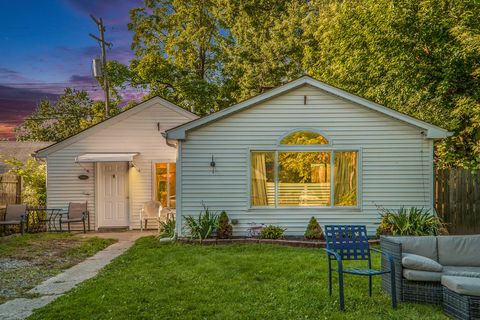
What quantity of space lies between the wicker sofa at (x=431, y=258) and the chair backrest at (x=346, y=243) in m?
0.31

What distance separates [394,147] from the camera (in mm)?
11336

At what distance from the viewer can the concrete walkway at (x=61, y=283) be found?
5.59 meters

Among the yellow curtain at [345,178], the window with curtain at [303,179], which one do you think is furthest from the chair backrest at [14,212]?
A: the yellow curtain at [345,178]

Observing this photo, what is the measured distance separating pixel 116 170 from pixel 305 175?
21.9ft

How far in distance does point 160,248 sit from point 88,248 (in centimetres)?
197

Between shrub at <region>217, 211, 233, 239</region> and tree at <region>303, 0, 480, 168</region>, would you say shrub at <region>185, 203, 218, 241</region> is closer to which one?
shrub at <region>217, 211, 233, 239</region>

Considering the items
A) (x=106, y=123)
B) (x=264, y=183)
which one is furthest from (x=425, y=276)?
(x=106, y=123)

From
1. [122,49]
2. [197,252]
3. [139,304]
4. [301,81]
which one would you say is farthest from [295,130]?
[122,49]

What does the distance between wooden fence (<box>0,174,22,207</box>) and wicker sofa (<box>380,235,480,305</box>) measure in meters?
12.6

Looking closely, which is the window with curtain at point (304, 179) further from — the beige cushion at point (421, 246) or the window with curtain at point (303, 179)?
the beige cushion at point (421, 246)

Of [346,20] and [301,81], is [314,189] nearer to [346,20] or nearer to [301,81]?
[301,81]

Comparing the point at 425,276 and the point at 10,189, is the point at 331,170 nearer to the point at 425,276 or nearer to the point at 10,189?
the point at 425,276

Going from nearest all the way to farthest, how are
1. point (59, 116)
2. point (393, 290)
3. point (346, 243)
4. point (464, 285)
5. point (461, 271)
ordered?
point (464, 285), point (393, 290), point (461, 271), point (346, 243), point (59, 116)

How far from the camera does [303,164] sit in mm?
11414
